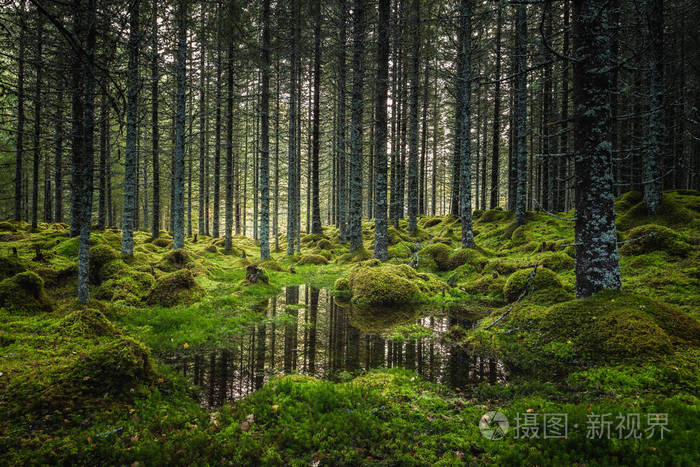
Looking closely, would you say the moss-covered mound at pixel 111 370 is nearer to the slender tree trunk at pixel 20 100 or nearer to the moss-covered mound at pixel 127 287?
the slender tree trunk at pixel 20 100

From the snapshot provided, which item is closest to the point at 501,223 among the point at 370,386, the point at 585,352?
the point at 585,352

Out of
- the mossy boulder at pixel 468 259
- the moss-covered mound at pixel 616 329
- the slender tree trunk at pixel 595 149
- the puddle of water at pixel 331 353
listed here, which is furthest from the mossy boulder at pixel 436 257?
the slender tree trunk at pixel 595 149

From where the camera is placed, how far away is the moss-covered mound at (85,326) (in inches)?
213

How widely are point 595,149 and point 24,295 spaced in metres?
12.0

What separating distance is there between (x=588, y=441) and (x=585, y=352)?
8.48 feet

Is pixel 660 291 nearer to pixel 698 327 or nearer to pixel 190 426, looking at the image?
pixel 698 327

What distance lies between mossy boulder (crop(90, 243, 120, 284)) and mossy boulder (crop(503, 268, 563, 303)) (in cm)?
1258

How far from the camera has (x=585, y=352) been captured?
4949 millimetres

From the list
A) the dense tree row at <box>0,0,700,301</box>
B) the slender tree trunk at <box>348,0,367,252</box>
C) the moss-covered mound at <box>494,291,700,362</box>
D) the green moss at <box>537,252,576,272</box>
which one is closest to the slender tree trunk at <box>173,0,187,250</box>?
the dense tree row at <box>0,0,700,301</box>

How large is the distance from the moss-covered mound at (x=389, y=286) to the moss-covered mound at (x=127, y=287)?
21.2 ft

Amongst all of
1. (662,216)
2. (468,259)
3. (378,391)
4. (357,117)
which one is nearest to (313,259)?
(357,117)

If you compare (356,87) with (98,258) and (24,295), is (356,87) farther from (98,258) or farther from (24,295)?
(24,295)

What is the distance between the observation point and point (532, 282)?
7.80m

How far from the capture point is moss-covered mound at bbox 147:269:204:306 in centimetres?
888
